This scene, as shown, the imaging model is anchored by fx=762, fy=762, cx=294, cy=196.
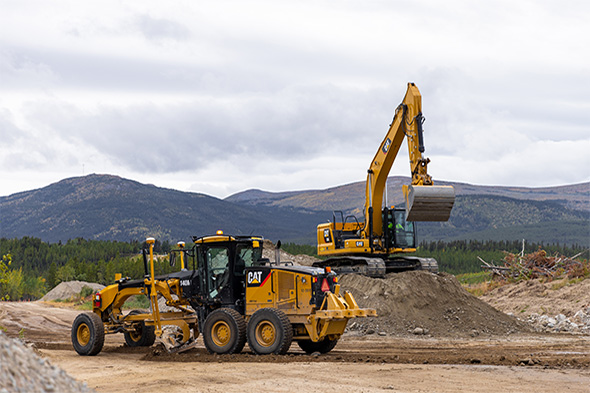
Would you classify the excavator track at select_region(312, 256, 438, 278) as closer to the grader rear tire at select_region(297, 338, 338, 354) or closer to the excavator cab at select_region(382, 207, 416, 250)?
the excavator cab at select_region(382, 207, 416, 250)

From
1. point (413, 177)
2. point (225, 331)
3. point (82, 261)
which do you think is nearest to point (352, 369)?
point (225, 331)

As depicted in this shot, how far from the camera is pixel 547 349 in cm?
1931

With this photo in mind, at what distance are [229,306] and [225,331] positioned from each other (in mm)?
757

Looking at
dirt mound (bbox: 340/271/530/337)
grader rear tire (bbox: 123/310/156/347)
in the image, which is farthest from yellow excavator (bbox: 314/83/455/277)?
grader rear tire (bbox: 123/310/156/347)

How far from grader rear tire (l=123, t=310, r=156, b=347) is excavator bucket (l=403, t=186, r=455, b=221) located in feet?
29.0

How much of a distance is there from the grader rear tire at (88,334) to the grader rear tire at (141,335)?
111cm

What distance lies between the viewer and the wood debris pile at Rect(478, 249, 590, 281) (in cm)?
3388

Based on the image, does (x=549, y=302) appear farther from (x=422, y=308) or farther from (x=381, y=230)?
(x=381, y=230)

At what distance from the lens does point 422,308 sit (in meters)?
25.4

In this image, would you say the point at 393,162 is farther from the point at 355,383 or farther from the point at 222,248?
the point at 355,383

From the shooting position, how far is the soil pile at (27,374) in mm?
7039

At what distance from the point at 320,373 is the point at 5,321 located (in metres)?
20.0

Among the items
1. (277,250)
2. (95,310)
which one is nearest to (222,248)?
(277,250)

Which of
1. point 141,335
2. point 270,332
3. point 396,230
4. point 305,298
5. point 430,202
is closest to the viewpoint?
point 270,332
